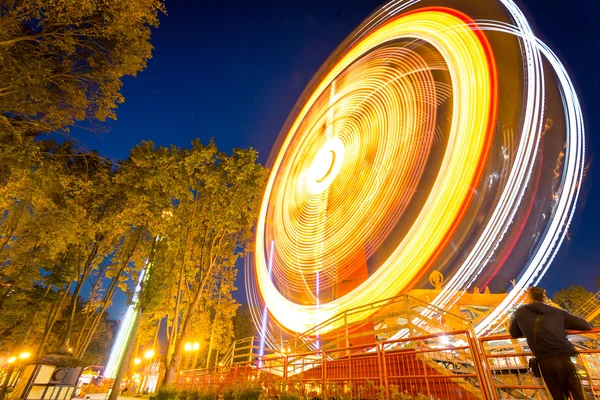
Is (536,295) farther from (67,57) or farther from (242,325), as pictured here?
(242,325)

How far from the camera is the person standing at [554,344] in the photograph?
3176 millimetres

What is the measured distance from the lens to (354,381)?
632 centimetres

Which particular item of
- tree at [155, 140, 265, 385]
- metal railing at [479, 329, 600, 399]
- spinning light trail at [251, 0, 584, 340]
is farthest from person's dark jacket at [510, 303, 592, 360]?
tree at [155, 140, 265, 385]

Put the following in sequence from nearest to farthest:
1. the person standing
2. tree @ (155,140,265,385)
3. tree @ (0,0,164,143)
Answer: the person standing → tree @ (0,0,164,143) → tree @ (155,140,265,385)

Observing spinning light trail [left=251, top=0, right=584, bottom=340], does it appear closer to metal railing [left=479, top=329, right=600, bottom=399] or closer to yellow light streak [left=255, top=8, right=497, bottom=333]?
yellow light streak [left=255, top=8, right=497, bottom=333]

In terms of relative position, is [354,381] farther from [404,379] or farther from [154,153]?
[154,153]

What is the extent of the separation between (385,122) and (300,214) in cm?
773

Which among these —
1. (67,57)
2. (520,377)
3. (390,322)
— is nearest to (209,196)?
(67,57)

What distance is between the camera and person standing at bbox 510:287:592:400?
3.18 meters

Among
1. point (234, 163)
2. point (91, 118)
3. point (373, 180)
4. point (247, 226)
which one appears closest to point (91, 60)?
point (91, 118)

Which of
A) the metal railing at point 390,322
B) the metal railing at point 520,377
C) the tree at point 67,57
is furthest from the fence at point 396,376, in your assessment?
the tree at point 67,57

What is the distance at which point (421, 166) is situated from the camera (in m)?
13.8

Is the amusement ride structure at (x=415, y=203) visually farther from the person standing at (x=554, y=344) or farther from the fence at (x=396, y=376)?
the person standing at (x=554, y=344)

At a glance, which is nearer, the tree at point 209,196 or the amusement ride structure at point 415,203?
the amusement ride structure at point 415,203
